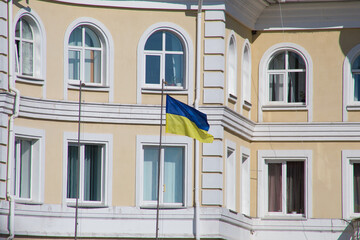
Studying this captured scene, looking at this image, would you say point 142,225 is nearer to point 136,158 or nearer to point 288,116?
point 136,158

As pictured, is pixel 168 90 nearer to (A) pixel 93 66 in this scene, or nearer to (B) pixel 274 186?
(A) pixel 93 66

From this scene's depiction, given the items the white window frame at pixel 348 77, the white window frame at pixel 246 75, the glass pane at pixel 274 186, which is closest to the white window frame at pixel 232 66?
the white window frame at pixel 246 75

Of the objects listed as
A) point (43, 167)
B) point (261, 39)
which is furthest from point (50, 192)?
point (261, 39)

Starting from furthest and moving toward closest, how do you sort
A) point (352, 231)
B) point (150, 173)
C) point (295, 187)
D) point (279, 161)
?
1. point (279, 161)
2. point (295, 187)
3. point (352, 231)
4. point (150, 173)

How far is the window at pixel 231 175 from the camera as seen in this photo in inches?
1769

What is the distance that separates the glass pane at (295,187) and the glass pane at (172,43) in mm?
6515

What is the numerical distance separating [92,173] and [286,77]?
8.84m

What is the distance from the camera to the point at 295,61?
157 ft

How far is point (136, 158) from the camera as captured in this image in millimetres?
43281

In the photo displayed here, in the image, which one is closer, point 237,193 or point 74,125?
point 74,125

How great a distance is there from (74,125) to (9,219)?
4.00 meters

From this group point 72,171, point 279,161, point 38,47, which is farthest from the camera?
point 279,161

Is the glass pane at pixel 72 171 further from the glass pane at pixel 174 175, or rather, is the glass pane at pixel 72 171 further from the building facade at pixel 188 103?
the glass pane at pixel 174 175

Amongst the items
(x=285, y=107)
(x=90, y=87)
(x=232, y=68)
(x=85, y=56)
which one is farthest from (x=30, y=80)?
(x=285, y=107)
